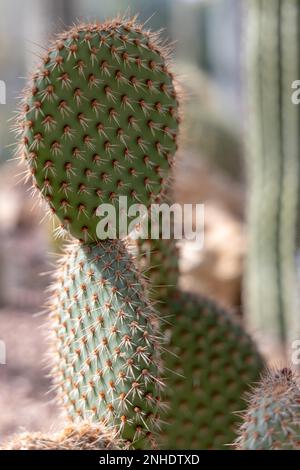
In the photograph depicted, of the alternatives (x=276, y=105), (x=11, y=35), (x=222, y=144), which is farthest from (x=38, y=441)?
(x=11, y=35)

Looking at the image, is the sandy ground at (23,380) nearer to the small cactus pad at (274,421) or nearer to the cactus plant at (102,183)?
the cactus plant at (102,183)

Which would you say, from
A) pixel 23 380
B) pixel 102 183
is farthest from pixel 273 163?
pixel 102 183

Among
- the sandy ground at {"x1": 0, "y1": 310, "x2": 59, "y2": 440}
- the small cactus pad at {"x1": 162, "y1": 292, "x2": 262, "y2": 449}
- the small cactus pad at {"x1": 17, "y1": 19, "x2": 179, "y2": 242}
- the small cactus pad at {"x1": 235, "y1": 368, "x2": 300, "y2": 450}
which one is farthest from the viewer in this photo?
the sandy ground at {"x1": 0, "y1": 310, "x2": 59, "y2": 440}

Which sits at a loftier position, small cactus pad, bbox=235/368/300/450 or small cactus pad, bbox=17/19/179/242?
small cactus pad, bbox=17/19/179/242

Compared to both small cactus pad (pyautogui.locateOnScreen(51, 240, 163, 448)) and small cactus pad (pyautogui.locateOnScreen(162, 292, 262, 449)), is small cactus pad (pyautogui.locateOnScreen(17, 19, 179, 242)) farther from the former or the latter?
small cactus pad (pyautogui.locateOnScreen(162, 292, 262, 449))

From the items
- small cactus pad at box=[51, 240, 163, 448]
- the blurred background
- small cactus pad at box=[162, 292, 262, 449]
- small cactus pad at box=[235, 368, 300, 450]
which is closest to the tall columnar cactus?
the blurred background

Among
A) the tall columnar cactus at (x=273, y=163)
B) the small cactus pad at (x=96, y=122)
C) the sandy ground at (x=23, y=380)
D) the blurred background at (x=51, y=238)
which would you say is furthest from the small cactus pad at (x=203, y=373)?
the tall columnar cactus at (x=273, y=163)
